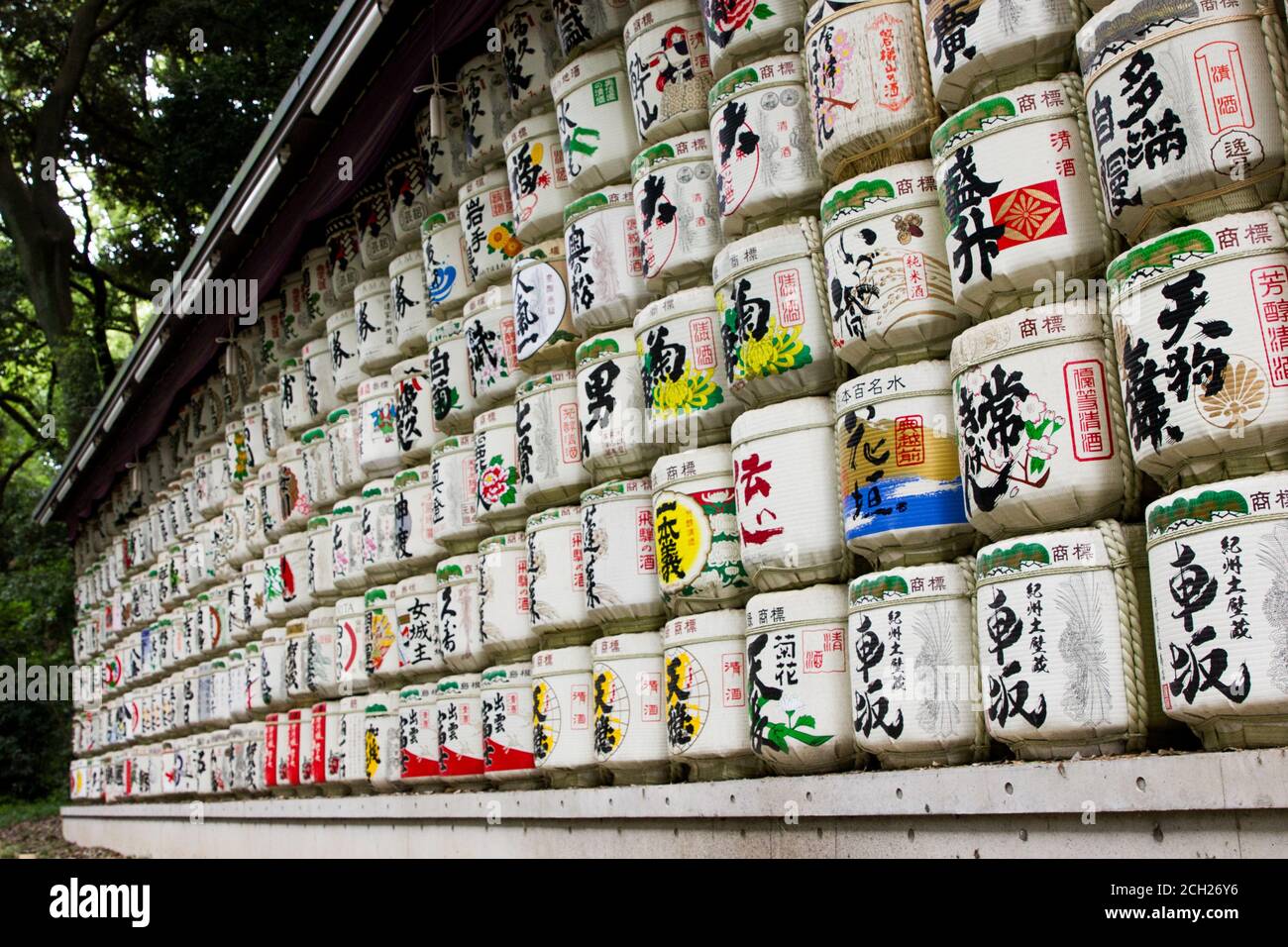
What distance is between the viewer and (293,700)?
9.48 metres

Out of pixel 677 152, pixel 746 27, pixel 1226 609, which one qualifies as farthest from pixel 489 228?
pixel 1226 609

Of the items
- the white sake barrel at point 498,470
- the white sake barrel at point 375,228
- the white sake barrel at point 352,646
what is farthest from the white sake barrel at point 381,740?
the white sake barrel at point 375,228

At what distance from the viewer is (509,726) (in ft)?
21.3

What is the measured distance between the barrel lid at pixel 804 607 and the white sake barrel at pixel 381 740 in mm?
3600

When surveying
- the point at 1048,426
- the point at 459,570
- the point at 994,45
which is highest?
the point at 994,45

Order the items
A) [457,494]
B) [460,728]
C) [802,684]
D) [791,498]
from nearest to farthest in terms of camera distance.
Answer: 1. [802,684]
2. [791,498]
3. [460,728]
4. [457,494]

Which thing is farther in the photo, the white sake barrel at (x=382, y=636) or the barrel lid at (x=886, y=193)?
the white sake barrel at (x=382, y=636)

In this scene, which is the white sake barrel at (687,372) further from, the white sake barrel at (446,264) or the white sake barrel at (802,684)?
the white sake barrel at (446,264)

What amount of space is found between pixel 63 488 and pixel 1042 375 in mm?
15055

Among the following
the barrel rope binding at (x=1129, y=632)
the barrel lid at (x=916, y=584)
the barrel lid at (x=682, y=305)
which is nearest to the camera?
the barrel rope binding at (x=1129, y=632)

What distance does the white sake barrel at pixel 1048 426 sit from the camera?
3787 millimetres

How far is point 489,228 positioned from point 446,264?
1.83ft

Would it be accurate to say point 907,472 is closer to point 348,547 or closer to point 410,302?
point 410,302
